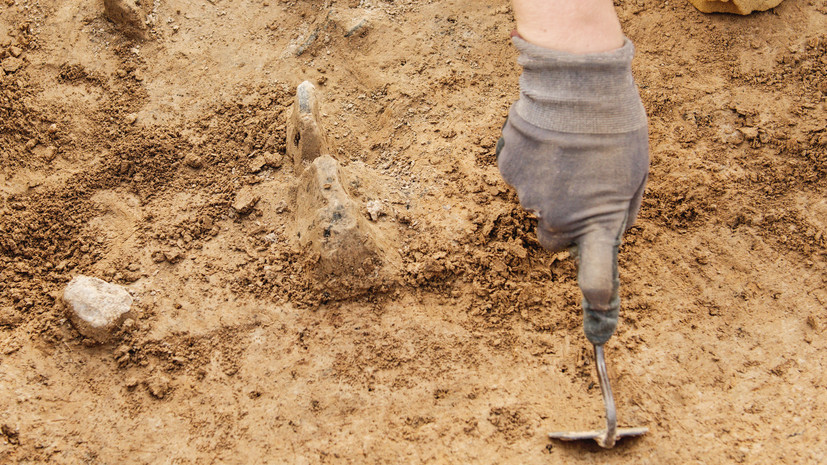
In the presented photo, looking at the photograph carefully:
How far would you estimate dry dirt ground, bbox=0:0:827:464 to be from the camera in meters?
1.93

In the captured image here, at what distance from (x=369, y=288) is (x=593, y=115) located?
98 cm

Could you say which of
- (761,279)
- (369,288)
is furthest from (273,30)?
(761,279)

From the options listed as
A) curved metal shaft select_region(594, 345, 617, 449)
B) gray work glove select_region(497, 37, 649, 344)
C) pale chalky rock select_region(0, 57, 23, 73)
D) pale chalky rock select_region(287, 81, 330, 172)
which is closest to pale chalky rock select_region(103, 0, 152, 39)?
pale chalky rock select_region(0, 57, 23, 73)

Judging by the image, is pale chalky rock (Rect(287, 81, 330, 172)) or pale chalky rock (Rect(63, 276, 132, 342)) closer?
pale chalky rock (Rect(63, 276, 132, 342))

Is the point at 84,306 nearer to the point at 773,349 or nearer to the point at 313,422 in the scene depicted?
the point at 313,422

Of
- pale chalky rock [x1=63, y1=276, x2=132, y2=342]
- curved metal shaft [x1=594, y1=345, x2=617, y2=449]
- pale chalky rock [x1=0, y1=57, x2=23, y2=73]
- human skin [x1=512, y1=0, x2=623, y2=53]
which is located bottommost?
curved metal shaft [x1=594, y1=345, x2=617, y2=449]

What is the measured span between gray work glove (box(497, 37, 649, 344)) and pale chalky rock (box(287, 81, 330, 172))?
3.01 ft

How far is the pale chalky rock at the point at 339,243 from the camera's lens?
2.13m

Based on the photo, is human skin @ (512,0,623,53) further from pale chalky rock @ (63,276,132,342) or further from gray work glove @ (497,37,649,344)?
pale chalky rock @ (63,276,132,342)

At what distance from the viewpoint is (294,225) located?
7.72 ft

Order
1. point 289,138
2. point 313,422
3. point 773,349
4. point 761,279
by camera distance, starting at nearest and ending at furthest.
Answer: point 313,422 → point 773,349 → point 761,279 → point 289,138

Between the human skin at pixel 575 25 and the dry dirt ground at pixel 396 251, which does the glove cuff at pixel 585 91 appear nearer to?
the human skin at pixel 575 25

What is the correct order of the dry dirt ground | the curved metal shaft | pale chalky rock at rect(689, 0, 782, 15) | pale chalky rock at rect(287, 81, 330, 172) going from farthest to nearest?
pale chalky rock at rect(689, 0, 782, 15), pale chalky rock at rect(287, 81, 330, 172), the dry dirt ground, the curved metal shaft

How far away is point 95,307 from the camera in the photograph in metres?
2.06
